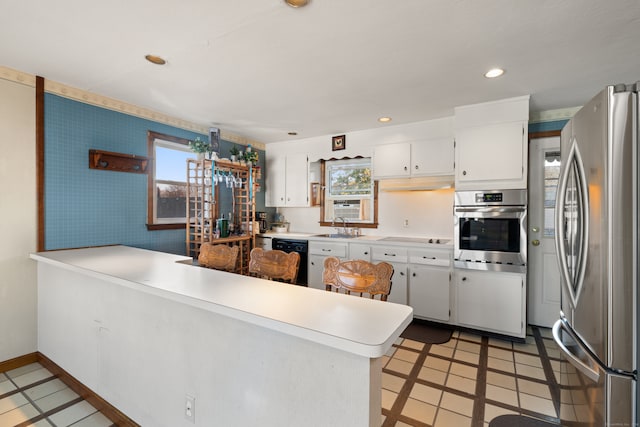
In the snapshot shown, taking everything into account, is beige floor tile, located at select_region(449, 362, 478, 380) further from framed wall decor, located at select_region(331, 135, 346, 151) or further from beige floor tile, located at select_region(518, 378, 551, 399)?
framed wall decor, located at select_region(331, 135, 346, 151)

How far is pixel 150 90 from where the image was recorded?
271cm

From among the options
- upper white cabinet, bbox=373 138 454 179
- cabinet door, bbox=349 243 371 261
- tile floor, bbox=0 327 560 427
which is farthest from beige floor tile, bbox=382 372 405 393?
upper white cabinet, bbox=373 138 454 179

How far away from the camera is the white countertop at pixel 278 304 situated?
0.93m

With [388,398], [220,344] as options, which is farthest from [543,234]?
[220,344]

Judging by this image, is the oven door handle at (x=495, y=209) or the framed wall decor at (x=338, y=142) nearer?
the oven door handle at (x=495, y=209)

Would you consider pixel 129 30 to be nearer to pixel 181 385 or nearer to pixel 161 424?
pixel 181 385

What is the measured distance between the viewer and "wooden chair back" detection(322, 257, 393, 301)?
1609mm

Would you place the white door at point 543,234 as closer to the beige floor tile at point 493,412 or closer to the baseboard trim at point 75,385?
the beige floor tile at point 493,412

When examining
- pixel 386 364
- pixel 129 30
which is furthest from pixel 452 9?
pixel 386 364

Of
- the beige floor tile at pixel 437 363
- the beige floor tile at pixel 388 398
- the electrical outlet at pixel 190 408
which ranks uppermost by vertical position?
the electrical outlet at pixel 190 408

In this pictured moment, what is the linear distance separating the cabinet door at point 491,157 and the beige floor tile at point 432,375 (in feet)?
5.96

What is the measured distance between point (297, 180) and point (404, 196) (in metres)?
1.64

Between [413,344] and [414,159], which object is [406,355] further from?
[414,159]

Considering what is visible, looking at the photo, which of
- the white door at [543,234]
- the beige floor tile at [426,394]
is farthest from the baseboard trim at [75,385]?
the white door at [543,234]
